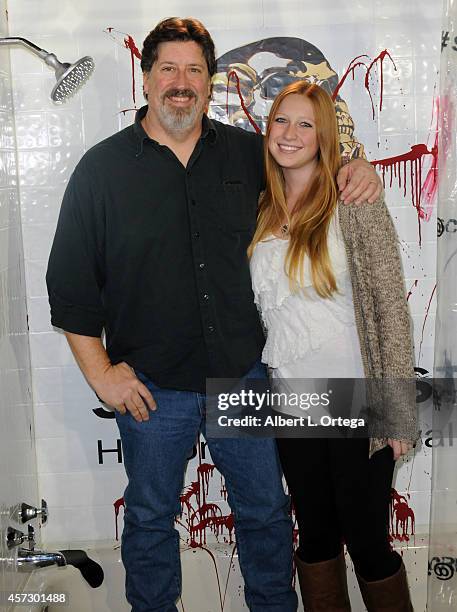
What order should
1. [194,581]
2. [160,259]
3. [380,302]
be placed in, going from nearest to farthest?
[380,302] < [160,259] < [194,581]

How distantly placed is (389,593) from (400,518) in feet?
1.71

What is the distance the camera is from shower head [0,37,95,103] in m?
1.64

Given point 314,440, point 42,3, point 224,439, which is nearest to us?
point 314,440

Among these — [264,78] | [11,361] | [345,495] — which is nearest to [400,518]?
[345,495]

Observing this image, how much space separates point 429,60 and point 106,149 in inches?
36.3

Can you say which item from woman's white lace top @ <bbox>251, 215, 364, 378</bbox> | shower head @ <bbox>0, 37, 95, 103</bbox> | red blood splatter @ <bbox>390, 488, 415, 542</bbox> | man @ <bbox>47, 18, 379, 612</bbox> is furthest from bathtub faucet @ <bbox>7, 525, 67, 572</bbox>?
shower head @ <bbox>0, 37, 95, 103</bbox>

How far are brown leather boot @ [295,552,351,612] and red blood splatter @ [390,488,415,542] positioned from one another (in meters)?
0.44

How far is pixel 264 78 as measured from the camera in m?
1.97

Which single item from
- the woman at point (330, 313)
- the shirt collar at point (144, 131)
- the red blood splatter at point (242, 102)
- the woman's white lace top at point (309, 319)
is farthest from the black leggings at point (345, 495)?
the red blood splatter at point (242, 102)

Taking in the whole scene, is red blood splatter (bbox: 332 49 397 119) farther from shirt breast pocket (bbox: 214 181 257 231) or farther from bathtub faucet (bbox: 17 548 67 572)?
bathtub faucet (bbox: 17 548 67 572)

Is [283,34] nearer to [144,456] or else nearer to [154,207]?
[154,207]

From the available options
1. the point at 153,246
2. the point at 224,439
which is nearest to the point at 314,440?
the point at 224,439

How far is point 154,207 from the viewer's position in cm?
165

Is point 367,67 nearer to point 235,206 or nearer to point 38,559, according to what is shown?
point 235,206
